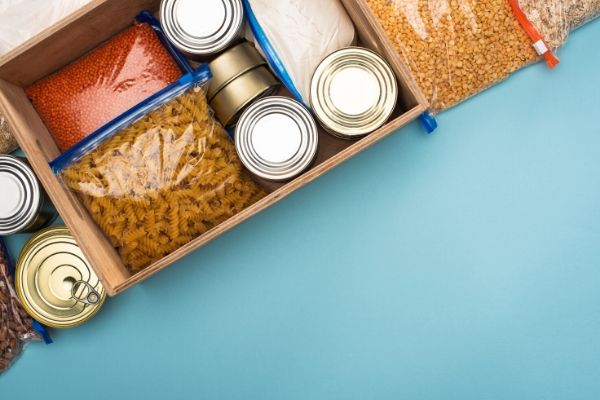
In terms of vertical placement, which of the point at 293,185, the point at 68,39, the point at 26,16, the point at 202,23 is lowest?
the point at 293,185

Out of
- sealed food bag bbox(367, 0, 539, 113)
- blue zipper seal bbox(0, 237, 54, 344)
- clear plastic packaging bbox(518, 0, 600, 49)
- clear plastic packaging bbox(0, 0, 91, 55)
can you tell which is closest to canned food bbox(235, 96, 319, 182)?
sealed food bag bbox(367, 0, 539, 113)

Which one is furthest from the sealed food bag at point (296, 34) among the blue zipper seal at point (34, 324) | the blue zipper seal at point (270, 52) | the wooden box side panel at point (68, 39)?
the blue zipper seal at point (34, 324)

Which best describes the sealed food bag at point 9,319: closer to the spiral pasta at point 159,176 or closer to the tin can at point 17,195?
the tin can at point 17,195

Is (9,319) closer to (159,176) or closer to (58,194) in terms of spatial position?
(58,194)

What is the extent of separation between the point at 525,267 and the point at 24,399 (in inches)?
56.1

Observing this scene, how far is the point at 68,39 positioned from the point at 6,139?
0.34 metres

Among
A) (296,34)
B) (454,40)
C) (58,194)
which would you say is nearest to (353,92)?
(296,34)

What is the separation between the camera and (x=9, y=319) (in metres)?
1.51

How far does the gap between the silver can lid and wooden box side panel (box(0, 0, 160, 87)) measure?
0.21 metres

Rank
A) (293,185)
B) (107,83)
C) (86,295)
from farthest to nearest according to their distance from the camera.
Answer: (86,295) < (107,83) < (293,185)

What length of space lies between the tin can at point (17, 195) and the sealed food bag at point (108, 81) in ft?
0.39

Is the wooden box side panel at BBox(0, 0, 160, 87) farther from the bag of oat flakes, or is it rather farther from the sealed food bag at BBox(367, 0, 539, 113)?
the sealed food bag at BBox(367, 0, 539, 113)

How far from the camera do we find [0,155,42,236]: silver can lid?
4.50 feet

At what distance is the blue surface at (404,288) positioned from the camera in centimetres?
150
